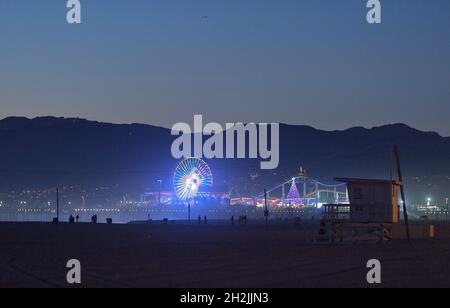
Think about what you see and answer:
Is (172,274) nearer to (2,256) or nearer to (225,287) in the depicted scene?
(225,287)

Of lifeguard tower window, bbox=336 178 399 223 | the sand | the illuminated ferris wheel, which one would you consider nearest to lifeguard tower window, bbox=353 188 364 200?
lifeguard tower window, bbox=336 178 399 223

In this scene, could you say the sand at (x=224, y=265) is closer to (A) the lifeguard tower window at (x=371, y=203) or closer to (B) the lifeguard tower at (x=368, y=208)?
(B) the lifeguard tower at (x=368, y=208)

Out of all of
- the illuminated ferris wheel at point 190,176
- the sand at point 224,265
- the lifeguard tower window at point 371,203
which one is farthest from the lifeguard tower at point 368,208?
the illuminated ferris wheel at point 190,176

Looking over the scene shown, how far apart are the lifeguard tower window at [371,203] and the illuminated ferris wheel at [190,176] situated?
96.8 meters

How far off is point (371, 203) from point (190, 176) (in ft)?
330

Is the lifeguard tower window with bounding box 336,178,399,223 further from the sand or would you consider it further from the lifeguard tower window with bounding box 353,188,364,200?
the sand

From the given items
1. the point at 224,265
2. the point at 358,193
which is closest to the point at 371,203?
the point at 358,193

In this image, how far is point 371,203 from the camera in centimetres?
3697

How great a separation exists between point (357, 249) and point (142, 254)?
27.0 feet

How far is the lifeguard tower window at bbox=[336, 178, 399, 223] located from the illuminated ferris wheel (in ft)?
318

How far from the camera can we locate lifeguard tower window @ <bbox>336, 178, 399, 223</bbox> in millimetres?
36906

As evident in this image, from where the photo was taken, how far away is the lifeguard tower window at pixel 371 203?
36.9 meters

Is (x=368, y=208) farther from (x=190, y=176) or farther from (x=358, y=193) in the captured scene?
(x=190, y=176)
